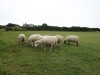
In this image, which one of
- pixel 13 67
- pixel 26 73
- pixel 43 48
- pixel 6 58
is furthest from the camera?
pixel 43 48

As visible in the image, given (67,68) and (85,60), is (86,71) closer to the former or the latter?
(67,68)

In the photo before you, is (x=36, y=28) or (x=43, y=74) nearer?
(x=43, y=74)

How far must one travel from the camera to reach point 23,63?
13633 mm

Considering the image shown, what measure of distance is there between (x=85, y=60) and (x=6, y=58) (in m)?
5.34

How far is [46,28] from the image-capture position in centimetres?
7688

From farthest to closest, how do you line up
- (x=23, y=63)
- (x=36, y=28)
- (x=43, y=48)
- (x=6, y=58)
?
(x=36, y=28) → (x=43, y=48) → (x=6, y=58) → (x=23, y=63)

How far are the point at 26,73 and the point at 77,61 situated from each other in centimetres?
456

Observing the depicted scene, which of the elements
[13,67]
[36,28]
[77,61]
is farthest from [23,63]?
[36,28]

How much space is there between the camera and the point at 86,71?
12.6 m

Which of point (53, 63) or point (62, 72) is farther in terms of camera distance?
point (53, 63)

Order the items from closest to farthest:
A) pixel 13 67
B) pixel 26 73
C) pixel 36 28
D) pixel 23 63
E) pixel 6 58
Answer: pixel 26 73
pixel 13 67
pixel 23 63
pixel 6 58
pixel 36 28

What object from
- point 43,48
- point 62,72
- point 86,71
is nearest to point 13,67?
point 62,72

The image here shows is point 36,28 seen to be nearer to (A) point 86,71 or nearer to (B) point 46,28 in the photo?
(B) point 46,28

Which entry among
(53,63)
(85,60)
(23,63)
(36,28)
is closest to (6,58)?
(23,63)
